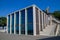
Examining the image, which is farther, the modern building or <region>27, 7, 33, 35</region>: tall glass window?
<region>27, 7, 33, 35</region>: tall glass window

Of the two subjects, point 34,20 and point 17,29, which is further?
point 17,29

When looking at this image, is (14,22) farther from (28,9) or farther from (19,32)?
(28,9)

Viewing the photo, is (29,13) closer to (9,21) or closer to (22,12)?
(22,12)

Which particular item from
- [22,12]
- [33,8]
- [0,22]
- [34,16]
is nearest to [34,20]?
[34,16]

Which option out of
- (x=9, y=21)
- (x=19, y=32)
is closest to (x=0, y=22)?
(x=9, y=21)

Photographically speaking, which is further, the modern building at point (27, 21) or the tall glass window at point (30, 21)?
the tall glass window at point (30, 21)

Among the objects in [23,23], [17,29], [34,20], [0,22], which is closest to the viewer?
[34,20]

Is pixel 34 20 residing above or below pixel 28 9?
below

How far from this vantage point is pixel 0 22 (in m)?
75.8

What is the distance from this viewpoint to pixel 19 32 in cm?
2666

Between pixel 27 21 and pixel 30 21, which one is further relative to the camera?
pixel 27 21

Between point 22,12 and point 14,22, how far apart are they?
3304 millimetres

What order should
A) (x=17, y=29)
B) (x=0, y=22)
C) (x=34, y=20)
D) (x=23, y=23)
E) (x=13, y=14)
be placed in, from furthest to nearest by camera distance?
(x=0, y=22) < (x=13, y=14) < (x=17, y=29) < (x=23, y=23) < (x=34, y=20)

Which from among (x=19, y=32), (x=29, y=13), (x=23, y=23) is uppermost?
(x=29, y=13)
